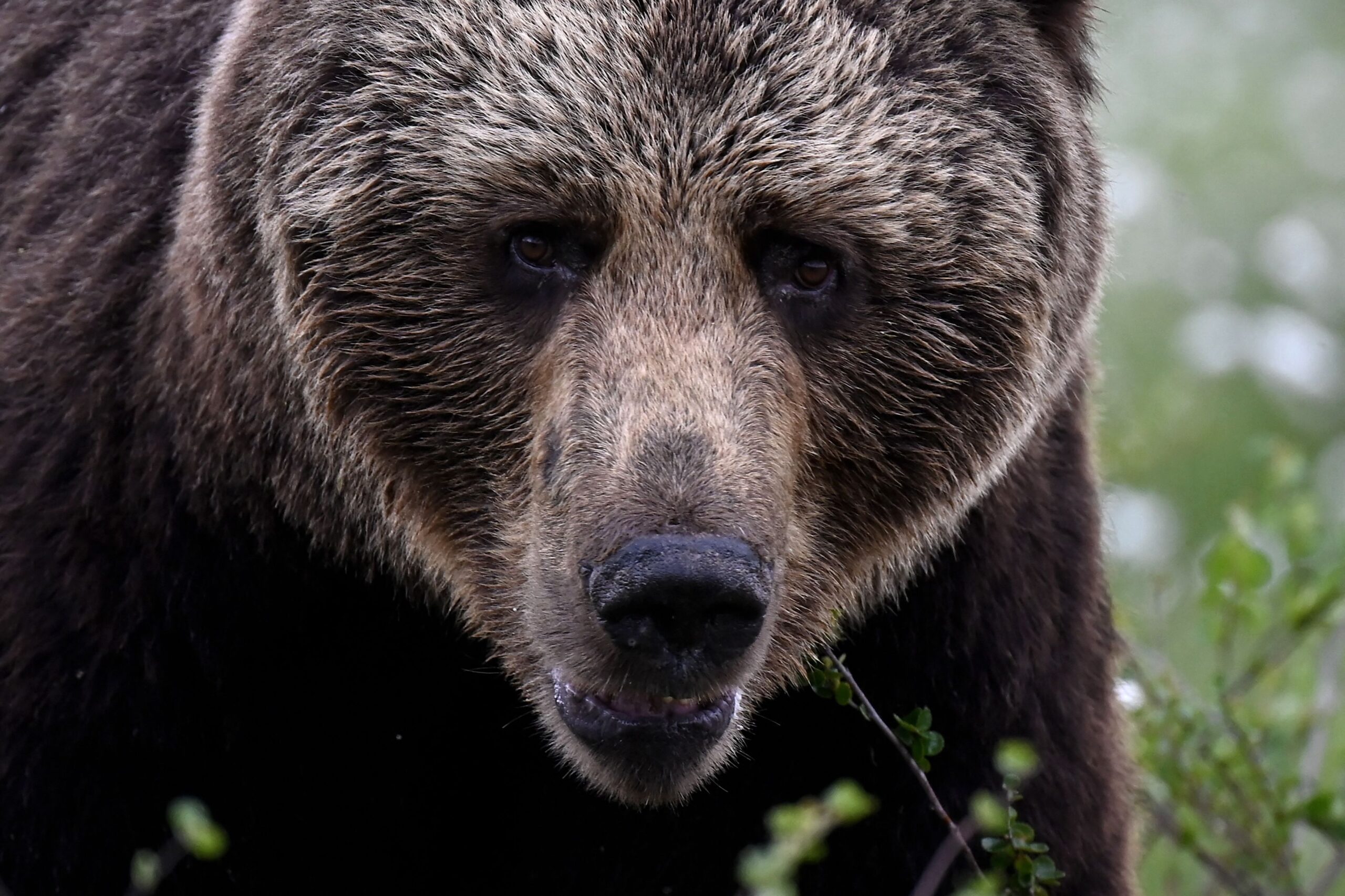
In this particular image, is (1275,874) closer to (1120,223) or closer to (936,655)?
(936,655)

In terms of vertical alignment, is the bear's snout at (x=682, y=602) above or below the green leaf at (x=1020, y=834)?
above

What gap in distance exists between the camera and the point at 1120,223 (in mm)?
12797

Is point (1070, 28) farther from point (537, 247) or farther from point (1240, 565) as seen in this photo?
point (1240, 565)

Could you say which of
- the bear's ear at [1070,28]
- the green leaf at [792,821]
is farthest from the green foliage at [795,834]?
the bear's ear at [1070,28]

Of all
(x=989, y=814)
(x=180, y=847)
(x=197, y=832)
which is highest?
(x=989, y=814)

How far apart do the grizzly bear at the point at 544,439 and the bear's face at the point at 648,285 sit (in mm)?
11

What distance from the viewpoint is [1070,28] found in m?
5.26

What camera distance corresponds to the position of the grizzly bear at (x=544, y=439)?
4.71m

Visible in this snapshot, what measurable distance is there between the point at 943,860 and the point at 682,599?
1.39 metres

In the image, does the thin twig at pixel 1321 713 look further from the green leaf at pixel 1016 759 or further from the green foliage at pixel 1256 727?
the green leaf at pixel 1016 759

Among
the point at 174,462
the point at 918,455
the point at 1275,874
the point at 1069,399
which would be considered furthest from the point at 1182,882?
the point at 174,462

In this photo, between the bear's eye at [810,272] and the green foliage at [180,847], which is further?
the bear's eye at [810,272]

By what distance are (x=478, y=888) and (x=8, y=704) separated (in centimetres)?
133

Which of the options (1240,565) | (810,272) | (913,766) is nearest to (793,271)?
(810,272)
